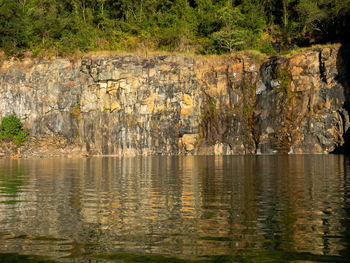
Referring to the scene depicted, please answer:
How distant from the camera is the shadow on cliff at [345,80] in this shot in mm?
49075

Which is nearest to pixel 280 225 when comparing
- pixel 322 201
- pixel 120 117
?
pixel 322 201

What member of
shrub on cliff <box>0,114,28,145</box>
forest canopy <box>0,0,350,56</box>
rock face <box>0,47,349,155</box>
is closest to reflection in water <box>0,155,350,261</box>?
rock face <box>0,47,349,155</box>

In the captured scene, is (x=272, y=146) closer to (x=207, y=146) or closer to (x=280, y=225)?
(x=207, y=146)

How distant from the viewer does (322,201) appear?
1233 cm

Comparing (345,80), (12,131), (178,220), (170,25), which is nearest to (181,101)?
(170,25)

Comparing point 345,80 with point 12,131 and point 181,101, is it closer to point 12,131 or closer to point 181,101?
point 181,101

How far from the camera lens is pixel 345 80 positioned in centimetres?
5156

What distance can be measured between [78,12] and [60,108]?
86.6ft

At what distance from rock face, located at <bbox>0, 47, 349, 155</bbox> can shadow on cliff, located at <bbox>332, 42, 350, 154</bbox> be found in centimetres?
15

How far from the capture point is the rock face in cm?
5253

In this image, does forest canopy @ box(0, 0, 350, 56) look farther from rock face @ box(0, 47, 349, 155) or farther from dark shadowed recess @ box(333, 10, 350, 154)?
dark shadowed recess @ box(333, 10, 350, 154)

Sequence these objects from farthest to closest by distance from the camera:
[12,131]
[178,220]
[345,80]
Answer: [12,131] → [345,80] → [178,220]

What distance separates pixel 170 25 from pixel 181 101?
66.3 feet

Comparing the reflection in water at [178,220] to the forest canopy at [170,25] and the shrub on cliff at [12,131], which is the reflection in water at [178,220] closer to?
the shrub on cliff at [12,131]
